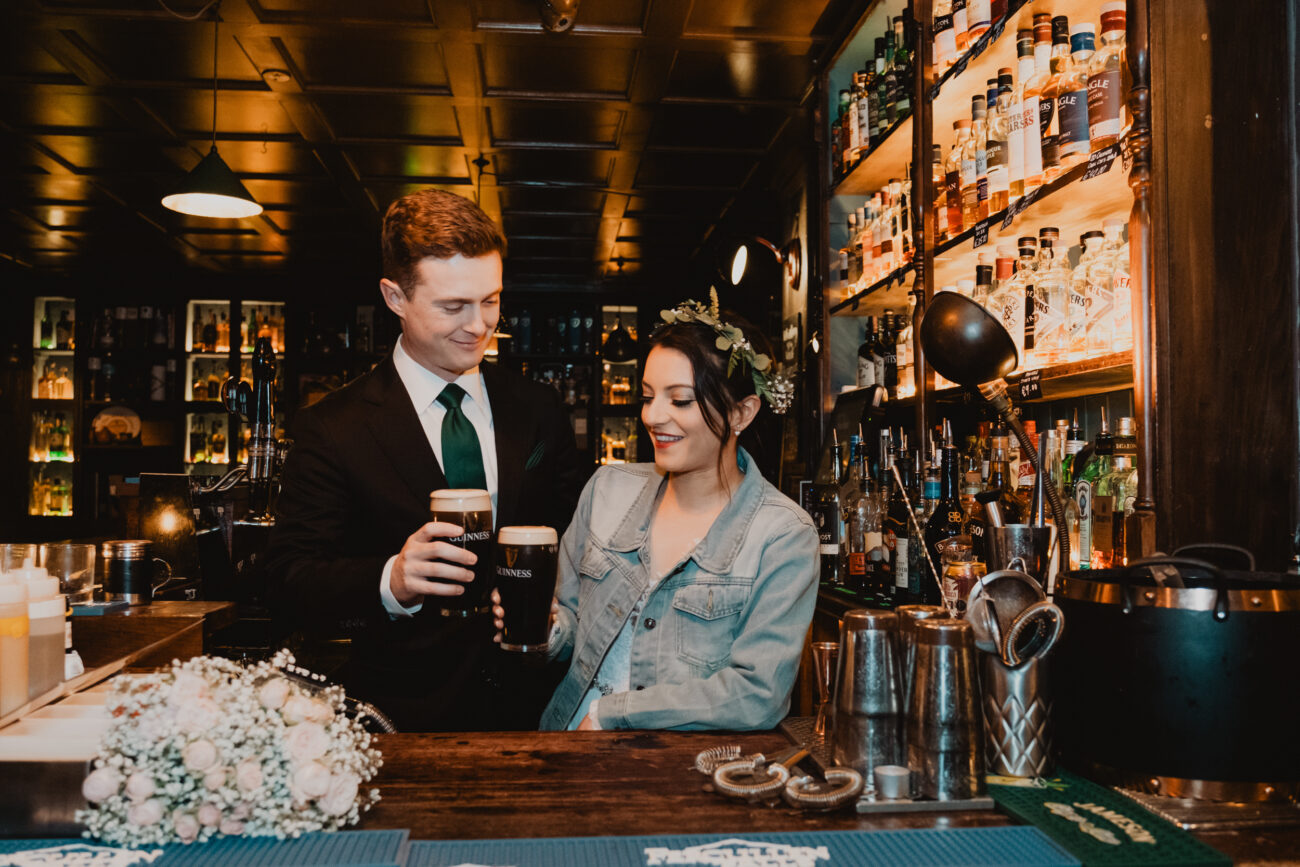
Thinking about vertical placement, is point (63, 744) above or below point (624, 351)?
below

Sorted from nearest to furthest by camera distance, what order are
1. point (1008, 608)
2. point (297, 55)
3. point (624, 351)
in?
point (1008, 608)
point (297, 55)
point (624, 351)

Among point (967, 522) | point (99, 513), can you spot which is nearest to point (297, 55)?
point (967, 522)

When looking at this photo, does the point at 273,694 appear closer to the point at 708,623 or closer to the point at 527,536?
the point at 527,536

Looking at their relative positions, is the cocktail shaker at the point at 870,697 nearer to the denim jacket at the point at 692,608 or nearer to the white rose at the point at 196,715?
the denim jacket at the point at 692,608

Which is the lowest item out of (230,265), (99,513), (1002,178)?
(99,513)

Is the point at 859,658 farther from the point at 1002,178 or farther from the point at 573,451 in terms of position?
the point at 1002,178

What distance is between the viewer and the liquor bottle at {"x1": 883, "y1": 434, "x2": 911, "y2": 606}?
2.69m

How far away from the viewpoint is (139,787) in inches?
39.3

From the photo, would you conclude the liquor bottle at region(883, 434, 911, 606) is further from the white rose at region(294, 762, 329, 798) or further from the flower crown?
the white rose at region(294, 762, 329, 798)

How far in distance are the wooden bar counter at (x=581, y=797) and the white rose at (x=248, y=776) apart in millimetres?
133

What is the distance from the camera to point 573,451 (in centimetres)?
239

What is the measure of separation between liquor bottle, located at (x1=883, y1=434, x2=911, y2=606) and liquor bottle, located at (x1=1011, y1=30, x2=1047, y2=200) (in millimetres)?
814

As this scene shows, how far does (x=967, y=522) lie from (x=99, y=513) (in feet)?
25.1

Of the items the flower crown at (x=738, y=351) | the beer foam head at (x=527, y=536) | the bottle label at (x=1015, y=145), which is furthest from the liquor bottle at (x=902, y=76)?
the beer foam head at (x=527, y=536)
